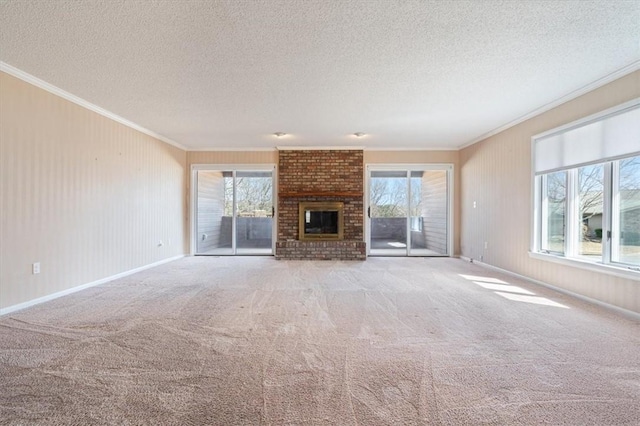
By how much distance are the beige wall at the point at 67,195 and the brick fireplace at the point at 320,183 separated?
265 cm

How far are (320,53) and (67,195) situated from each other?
3645mm

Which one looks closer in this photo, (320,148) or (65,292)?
(65,292)

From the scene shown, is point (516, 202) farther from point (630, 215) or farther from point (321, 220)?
point (321, 220)

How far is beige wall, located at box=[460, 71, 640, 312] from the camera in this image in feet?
→ 10.4

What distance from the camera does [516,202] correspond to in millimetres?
4738

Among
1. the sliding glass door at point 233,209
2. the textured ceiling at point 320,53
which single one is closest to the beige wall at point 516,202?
the textured ceiling at point 320,53

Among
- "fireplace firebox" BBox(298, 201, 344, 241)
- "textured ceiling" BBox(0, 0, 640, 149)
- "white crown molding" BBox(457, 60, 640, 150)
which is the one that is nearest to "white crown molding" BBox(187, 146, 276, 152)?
"fireplace firebox" BBox(298, 201, 344, 241)

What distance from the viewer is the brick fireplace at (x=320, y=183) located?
6.75m

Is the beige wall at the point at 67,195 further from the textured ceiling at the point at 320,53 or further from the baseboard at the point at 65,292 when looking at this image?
the textured ceiling at the point at 320,53

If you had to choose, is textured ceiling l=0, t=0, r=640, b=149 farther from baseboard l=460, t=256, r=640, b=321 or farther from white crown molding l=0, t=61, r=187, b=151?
baseboard l=460, t=256, r=640, b=321

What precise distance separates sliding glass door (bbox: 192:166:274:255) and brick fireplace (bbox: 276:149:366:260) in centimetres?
41

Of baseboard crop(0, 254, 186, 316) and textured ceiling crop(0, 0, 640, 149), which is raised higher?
textured ceiling crop(0, 0, 640, 149)

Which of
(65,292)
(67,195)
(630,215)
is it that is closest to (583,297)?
(630,215)

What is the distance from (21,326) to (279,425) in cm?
278
